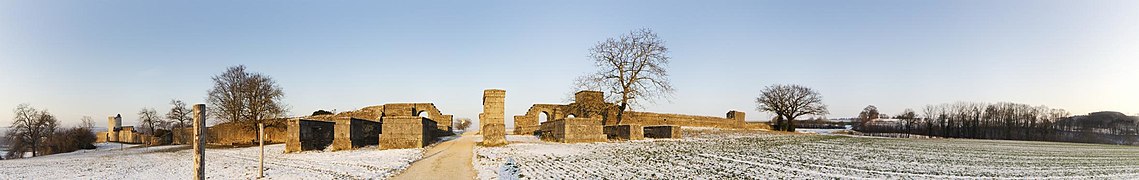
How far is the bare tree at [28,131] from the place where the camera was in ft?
101

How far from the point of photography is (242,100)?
37625 millimetres

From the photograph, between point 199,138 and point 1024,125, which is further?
point 1024,125

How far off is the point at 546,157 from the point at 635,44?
18.4 m

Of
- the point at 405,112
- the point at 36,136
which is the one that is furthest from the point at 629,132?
the point at 36,136

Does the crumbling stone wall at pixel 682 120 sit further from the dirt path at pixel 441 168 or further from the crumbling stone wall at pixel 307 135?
the dirt path at pixel 441 168

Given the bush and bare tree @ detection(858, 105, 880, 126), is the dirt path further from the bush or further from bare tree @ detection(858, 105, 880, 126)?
bare tree @ detection(858, 105, 880, 126)

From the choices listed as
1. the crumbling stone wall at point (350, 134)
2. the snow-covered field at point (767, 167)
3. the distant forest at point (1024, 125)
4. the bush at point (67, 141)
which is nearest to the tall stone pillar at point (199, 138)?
the snow-covered field at point (767, 167)

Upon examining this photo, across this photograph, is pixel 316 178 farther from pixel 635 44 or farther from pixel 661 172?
pixel 635 44

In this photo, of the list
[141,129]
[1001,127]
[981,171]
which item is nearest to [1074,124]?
[1001,127]

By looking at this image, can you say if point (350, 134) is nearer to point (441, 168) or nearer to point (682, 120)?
point (441, 168)

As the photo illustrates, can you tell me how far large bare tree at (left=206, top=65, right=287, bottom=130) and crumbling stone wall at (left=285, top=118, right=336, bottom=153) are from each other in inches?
627

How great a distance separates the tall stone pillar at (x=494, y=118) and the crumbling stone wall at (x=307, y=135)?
669 cm

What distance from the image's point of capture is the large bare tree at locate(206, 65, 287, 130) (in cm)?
3719

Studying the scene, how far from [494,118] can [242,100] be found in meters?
23.7
